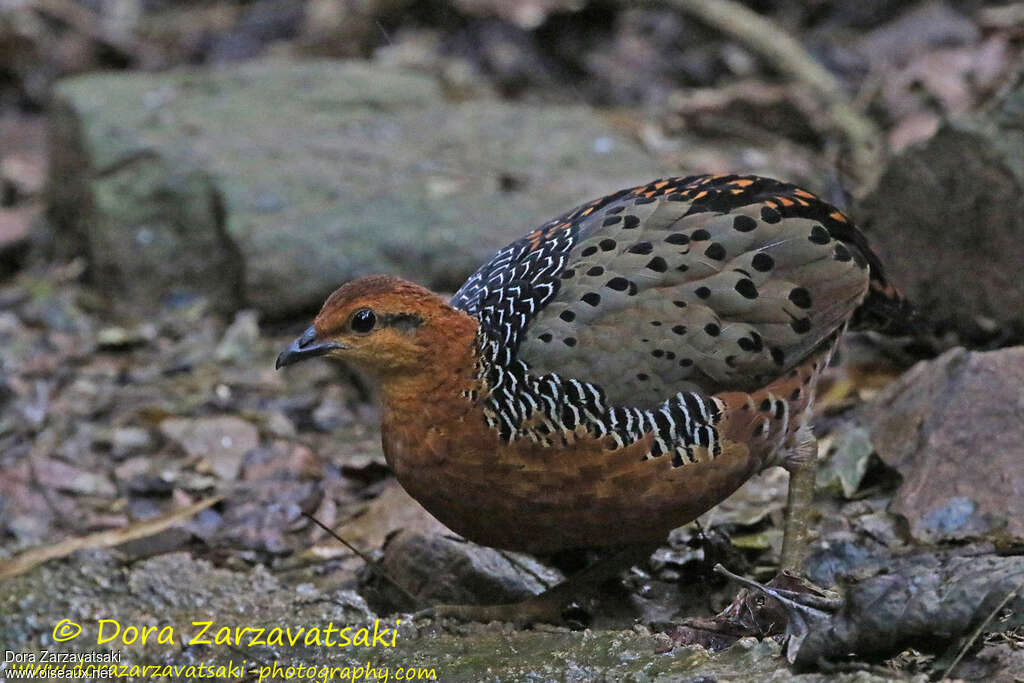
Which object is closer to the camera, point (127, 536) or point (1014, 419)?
point (1014, 419)

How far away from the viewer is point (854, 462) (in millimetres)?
5176

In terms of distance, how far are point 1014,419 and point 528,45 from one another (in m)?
6.63

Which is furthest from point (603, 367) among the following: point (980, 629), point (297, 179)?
point (297, 179)

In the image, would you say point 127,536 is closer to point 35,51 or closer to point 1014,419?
point 1014,419

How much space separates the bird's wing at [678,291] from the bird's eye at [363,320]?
0.38 m

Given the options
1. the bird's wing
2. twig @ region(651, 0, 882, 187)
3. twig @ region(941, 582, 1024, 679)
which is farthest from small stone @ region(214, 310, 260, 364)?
→ twig @ region(941, 582, 1024, 679)

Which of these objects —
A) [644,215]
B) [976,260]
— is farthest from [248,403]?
[976,260]

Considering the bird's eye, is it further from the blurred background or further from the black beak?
the blurred background

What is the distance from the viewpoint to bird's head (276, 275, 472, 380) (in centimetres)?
410

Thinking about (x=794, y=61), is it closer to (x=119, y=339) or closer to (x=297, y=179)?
(x=297, y=179)

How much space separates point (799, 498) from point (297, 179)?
422 centimetres

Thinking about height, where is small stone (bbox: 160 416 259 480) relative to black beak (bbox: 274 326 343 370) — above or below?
below

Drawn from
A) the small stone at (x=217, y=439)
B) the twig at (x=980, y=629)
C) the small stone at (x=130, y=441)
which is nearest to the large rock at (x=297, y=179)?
the small stone at (x=217, y=439)

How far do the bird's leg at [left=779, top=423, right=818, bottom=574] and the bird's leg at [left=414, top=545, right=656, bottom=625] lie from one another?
1.61 feet
